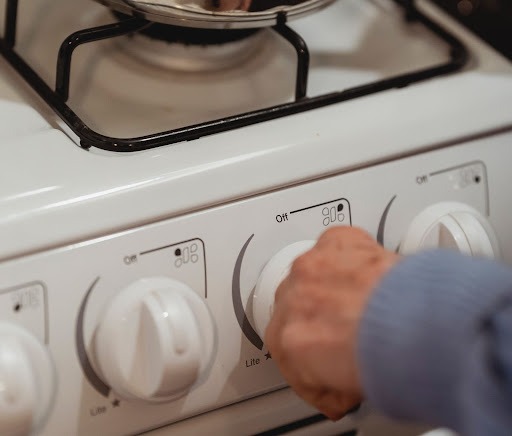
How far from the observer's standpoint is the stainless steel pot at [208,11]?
1.54 feet

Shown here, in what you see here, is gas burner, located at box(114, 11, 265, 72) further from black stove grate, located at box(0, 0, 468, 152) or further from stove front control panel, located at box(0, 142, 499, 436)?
stove front control panel, located at box(0, 142, 499, 436)

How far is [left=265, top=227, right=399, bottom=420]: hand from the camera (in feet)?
1.16

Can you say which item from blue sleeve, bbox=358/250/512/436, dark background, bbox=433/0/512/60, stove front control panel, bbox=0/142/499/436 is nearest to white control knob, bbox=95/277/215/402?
stove front control panel, bbox=0/142/499/436

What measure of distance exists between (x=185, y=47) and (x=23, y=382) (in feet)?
0.90

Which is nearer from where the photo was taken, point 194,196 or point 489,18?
point 194,196

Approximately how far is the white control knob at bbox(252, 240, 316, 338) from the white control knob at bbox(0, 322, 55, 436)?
118 mm

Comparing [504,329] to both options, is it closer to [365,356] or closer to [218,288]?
[365,356]

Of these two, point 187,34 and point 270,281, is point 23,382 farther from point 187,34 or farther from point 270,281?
point 187,34

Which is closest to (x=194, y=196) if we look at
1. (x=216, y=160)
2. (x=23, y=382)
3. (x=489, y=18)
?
(x=216, y=160)

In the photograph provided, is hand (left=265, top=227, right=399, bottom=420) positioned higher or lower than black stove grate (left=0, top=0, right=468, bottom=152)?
lower

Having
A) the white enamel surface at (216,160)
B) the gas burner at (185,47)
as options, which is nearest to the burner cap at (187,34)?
the gas burner at (185,47)

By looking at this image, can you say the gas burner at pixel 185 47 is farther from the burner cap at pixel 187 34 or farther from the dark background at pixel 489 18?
the dark background at pixel 489 18

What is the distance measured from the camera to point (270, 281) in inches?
17.5

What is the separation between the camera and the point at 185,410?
1.47 feet
